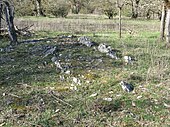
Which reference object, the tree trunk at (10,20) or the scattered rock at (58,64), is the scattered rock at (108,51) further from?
the tree trunk at (10,20)

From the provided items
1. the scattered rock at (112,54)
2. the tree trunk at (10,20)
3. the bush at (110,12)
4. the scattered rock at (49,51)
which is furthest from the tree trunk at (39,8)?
the scattered rock at (112,54)

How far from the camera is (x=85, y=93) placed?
854 centimetres

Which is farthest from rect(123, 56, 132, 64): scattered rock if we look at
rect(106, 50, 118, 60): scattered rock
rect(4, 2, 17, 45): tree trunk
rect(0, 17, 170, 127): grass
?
rect(4, 2, 17, 45): tree trunk

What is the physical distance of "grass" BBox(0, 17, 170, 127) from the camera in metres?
7.23

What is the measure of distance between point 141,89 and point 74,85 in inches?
64.0

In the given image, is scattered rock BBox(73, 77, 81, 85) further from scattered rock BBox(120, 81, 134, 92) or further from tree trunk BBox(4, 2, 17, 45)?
tree trunk BBox(4, 2, 17, 45)

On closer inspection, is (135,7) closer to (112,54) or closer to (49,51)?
(49,51)

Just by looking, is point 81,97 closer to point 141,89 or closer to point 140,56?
point 141,89

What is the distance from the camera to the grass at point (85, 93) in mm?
7230

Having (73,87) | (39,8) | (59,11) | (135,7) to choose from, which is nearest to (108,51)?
(73,87)

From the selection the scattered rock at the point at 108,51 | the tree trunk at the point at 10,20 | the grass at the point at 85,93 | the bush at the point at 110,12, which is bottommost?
the bush at the point at 110,12

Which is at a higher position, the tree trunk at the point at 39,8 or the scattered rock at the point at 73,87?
the scattered rock at the point at 73,87

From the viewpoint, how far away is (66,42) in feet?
50.2

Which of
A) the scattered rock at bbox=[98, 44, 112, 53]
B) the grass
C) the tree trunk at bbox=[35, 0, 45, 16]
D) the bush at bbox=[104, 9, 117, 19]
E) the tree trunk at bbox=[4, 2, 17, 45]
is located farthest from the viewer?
the tree trunk at bbox=[35, 0, 45, 16]
